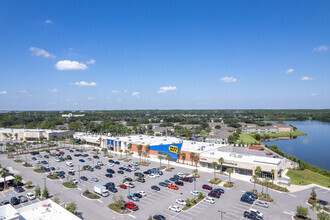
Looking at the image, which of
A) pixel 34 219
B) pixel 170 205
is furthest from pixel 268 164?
pixel 34 219

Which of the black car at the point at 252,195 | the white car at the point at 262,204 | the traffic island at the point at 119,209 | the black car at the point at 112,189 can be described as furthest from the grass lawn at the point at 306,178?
the black car at the point at 112,189

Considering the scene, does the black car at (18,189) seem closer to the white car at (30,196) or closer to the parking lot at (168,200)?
the parking lot at (168,200)

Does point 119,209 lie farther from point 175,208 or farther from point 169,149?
point 169,149

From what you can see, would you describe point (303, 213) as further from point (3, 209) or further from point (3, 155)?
point (3, 155)

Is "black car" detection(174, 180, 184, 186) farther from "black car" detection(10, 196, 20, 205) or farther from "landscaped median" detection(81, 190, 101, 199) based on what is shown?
"black car" detection(10, 196, 20, 205)

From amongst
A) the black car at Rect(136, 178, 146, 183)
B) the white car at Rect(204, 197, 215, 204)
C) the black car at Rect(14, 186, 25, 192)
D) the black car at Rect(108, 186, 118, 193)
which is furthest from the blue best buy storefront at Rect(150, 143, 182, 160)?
the black car at Rect(14, 186, 25, 192)

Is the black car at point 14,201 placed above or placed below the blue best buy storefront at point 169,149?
below
